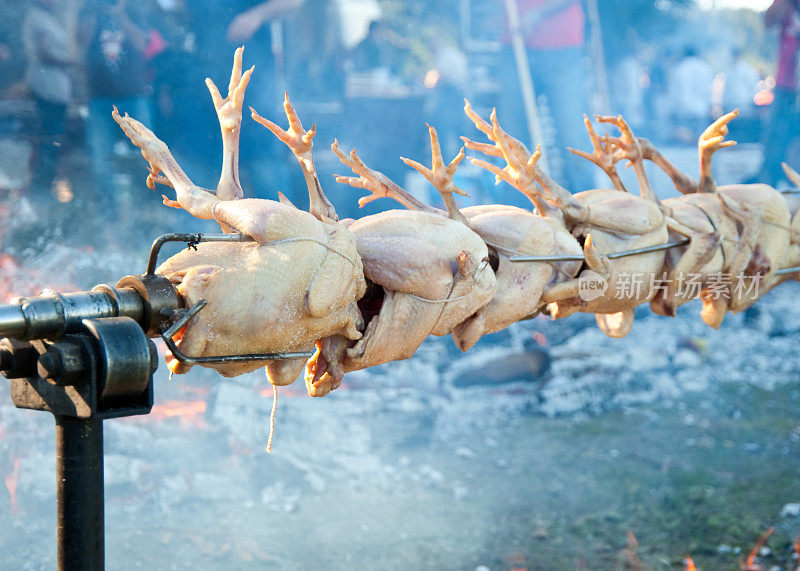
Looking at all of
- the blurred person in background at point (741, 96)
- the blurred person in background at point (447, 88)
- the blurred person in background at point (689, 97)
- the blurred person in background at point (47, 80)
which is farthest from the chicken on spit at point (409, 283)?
the blurred person in background at point (741, 96)

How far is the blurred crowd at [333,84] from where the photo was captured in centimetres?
598

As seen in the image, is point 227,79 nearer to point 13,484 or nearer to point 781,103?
point 13,484

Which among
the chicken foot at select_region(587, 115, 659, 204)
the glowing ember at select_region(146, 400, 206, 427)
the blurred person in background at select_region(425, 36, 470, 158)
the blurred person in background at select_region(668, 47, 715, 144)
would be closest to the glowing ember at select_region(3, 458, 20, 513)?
the glowing ember at select_region(146, 400, 206, 427)

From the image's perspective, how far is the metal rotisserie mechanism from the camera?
5.42ft

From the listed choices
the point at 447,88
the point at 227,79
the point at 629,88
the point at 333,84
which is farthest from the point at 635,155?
the point at 629,88

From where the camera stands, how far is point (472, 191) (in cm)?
905

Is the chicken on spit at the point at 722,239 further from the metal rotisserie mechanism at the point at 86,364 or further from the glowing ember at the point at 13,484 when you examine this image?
the glowing ember at the point at 13,484

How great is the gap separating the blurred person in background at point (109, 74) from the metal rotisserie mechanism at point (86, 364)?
4.85m

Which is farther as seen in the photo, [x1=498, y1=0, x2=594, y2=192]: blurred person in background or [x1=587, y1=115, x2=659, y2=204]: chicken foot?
[x1=498, y1=0, x2=594, y2=192]: blurred person in background

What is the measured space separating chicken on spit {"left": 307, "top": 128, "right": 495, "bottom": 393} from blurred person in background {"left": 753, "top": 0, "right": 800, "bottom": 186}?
8630 mm

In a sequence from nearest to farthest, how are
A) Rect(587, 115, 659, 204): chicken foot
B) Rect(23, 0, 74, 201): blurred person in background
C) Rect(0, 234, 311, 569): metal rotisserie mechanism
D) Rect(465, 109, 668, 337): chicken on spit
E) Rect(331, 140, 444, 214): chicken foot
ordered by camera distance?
Rect(0, 234, 311, 569): metal rotisserie mechanism, Rect(331, 140, 444, 214): chicken foot, Rect(465, 109, 668, 337): chicken on spit, Rect(587, 115, 659, 204): chicken foot, Rect(23, 0, 74, 201): blurred person in background

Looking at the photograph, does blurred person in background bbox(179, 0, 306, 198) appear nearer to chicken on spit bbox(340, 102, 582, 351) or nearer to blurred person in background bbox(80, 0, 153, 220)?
blurred person in background bbox(80, 0, 153, 220)

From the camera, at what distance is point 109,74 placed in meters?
6.27

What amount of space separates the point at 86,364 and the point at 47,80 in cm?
516
